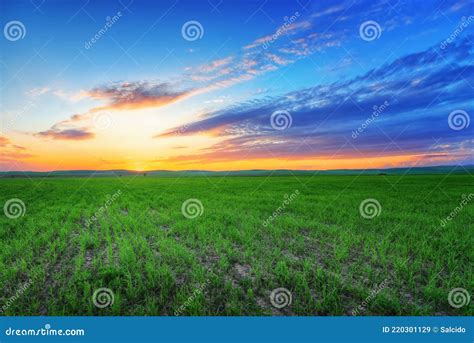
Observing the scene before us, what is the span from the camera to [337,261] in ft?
21.8

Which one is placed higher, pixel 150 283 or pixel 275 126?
pixel 275 126

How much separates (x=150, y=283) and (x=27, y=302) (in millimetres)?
2124

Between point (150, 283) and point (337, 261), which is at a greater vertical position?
point (337, 261)

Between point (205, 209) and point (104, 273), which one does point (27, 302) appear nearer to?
point (104, 273)

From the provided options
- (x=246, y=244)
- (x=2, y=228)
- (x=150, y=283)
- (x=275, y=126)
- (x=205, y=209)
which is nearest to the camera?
(x=150, y=283)

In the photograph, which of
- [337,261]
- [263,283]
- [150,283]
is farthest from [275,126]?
[150,283]

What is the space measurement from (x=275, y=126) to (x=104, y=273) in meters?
6.48

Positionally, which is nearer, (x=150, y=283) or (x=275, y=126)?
(x=150, y=283)
